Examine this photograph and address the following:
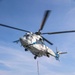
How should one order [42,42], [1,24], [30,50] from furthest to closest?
1. [42,42]
2. [30,50]
3. [1,24]

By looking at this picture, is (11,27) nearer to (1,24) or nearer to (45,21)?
(1,24)

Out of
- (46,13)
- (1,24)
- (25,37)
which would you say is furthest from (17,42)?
(46,13)

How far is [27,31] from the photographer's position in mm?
51906

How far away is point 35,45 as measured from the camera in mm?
51344

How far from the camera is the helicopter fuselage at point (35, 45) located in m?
49.8

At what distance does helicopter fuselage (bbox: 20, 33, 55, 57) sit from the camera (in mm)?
49819

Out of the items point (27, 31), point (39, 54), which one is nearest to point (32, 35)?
point (27, 31)

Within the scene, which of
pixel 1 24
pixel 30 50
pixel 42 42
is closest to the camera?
pixel 1 24

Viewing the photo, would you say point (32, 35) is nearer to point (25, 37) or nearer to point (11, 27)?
point (25, 37)

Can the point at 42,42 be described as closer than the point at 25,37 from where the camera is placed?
No

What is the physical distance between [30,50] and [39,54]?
2.94m

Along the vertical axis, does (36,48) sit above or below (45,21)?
below

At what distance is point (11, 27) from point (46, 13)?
26.8 feet

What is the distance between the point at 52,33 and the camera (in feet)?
170
